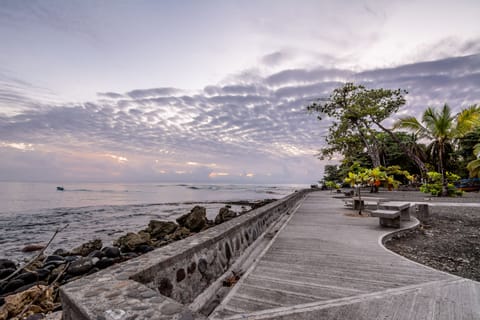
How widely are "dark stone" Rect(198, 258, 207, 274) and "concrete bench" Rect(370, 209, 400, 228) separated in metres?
4.79

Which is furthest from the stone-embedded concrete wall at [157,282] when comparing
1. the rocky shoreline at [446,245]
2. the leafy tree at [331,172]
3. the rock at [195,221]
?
the leafy tree at [331,172]

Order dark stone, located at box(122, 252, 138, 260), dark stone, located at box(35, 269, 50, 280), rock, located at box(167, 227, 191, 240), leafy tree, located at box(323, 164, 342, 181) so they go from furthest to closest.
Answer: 1. leafy tree, located at box(323, 164, 342, 181)
2. rock, located at box(167, 227, 191, 240)
3. dark stone, located at box(122, 252, 138, 260)
4. dark stone, located at box(35, 269, 50, 280)

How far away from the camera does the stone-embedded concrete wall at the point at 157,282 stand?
1.47 metres

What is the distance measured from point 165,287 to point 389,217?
5.45 m

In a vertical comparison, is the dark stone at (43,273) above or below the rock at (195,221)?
below

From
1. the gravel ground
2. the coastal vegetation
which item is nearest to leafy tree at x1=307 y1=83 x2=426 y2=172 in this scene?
the coastal vegetation

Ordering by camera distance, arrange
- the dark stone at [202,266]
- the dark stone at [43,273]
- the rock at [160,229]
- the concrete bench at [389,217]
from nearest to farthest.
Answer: the dark stone at [202,266] → the concrete bench at [389,217] → the dark stone at [43,273] → the rock at [160,229]

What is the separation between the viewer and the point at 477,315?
219 cm

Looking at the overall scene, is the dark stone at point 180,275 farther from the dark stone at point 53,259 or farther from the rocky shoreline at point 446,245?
the dark stone at point 53,259

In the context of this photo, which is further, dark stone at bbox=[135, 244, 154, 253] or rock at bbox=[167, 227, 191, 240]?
rock at bbox=[167, 227, 191, 240]

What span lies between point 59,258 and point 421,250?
9749mm

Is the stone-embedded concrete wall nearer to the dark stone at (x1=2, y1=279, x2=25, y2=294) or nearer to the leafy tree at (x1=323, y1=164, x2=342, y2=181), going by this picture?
the dark stone at (x1=2, y1=279, x2=25, y2=294)

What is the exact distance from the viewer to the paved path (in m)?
2.28

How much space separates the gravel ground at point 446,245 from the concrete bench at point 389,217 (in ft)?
1.04
